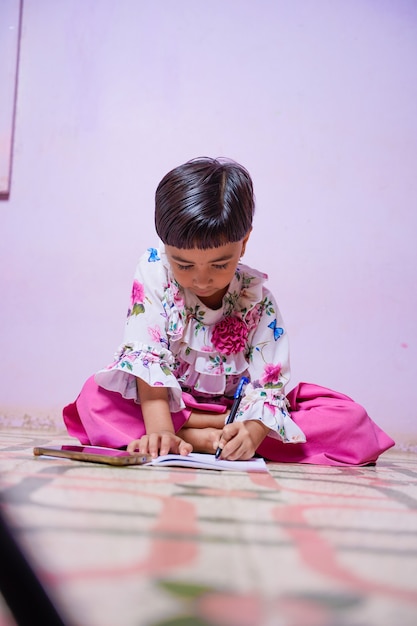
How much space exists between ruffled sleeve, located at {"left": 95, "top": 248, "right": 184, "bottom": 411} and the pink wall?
0.75 m

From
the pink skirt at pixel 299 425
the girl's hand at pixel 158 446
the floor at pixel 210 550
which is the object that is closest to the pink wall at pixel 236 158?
the pink skirt at pixel 299 425

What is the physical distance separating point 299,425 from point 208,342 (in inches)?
8.3

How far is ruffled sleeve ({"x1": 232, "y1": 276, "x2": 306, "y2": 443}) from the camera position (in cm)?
103

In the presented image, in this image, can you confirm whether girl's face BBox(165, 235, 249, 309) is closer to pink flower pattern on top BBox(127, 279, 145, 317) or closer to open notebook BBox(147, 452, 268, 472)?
pink flower pattern on top BBox(127, 279, 145, 317)

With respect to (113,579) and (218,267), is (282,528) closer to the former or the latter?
(113,579)

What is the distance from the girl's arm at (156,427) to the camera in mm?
898

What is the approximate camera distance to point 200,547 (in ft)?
1.24

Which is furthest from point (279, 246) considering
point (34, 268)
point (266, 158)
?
point (34, 268)

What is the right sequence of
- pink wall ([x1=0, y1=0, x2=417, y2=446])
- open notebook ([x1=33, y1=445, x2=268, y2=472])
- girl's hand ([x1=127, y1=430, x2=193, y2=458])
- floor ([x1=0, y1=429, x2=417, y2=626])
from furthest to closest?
1. pink wall ([x1=0, y1=0, x2=417, y2=446])
2. girl's hand ([x1=127, y1=430, x2=193, y2=458])
3. open notebook ([x1=33, y1=445, x2=268, y2=472])
4. floor ([x1=0, y1=429, x2=417, y2=626])

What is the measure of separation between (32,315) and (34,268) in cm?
14

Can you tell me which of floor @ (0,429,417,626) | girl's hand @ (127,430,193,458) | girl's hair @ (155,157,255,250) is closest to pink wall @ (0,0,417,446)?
girl's hair @ (155,157,255,250)

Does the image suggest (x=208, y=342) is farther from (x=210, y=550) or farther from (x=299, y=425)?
(x=210, y=550)

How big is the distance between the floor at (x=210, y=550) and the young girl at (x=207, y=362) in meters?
0.32

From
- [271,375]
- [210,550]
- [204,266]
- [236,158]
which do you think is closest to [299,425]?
[271,375]
